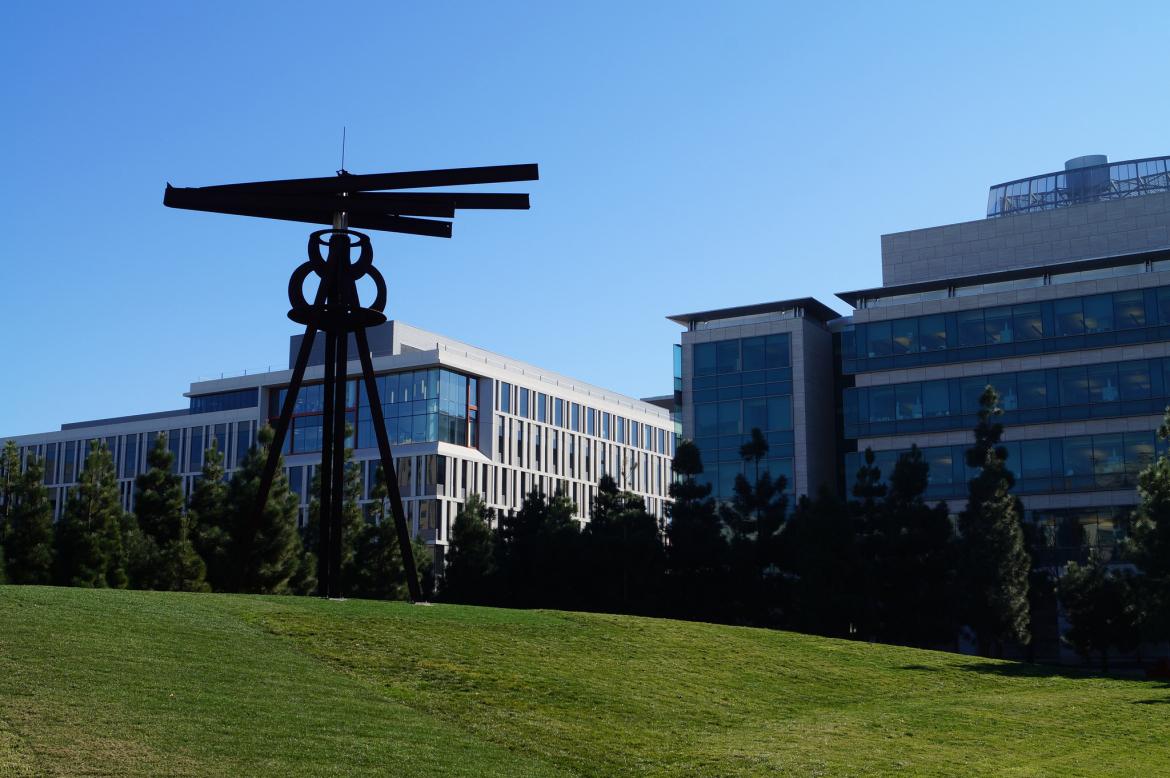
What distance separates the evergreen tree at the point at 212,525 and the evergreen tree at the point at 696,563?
15717 millimetres

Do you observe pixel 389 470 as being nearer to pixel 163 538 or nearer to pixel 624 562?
pixel 163 538

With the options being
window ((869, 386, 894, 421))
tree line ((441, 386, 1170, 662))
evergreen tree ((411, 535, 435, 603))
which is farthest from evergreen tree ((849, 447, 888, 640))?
evergreen tree ((411, 535, 435, 603))

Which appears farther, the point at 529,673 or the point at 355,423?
the point at 355,423

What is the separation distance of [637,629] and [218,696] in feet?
39.7

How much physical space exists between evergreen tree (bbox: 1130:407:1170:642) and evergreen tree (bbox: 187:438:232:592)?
28.3m

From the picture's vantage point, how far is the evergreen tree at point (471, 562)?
168 feet

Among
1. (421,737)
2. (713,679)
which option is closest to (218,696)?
(421,737)

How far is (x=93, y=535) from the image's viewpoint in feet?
135

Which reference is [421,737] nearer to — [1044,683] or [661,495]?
[1044,683]

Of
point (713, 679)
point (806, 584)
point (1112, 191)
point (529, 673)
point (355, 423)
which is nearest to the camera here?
point (529, 673)

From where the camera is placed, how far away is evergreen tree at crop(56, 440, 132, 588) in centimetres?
4112

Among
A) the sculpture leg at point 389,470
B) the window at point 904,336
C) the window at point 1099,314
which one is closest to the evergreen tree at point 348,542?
the sculpture leg at point 389,470

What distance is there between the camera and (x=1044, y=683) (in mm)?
27734

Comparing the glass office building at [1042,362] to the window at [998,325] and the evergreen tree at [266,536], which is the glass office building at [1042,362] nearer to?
the window at [998,325]
